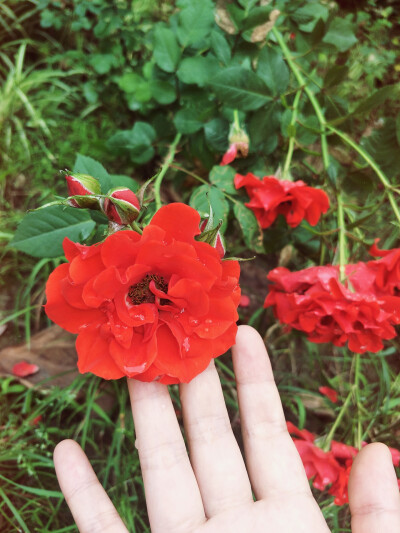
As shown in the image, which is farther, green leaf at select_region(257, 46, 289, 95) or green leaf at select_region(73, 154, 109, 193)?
green leaf at select_region(257, 46, 289, 95)

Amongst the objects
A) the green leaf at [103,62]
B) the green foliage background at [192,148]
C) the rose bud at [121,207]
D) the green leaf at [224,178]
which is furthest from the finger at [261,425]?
the green leaf at [103,62]

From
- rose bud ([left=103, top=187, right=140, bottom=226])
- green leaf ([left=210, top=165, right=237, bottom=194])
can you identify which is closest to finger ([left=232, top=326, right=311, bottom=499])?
green leaf ([left=210, top=165, right=237, bottom=194])

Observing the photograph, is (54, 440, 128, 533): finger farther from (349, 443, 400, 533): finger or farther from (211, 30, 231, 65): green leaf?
(211, 30, 231, 65): green leaf

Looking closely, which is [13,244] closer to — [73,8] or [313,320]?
[313,320]

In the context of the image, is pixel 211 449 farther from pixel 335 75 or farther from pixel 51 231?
pixel 335 75

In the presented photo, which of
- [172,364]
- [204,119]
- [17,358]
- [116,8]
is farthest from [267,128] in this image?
[17,358]

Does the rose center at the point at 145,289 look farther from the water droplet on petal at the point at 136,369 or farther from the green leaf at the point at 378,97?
the green leaf at the point at 378,97
